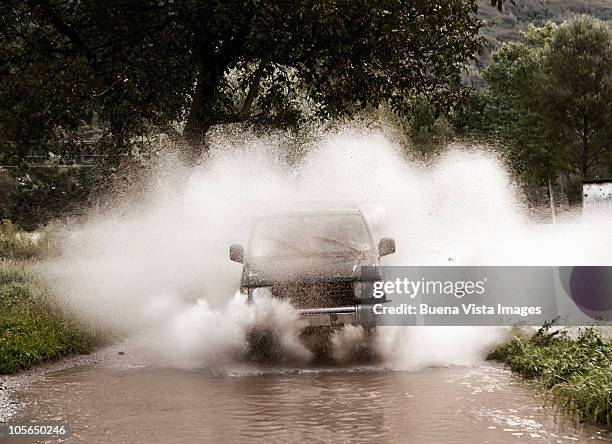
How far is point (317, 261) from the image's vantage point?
11812 millimetres

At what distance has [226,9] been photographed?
13.7 meters

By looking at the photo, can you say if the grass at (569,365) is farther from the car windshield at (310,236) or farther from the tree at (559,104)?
the tree at (559,104)

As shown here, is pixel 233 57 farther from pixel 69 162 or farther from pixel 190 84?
pixel 69 162

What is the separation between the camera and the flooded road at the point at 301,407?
8.05 metres

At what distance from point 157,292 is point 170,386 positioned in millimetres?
6839

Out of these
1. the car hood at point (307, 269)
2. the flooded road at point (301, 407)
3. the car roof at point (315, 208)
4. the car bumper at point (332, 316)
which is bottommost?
the flooded road at point (301, 407)

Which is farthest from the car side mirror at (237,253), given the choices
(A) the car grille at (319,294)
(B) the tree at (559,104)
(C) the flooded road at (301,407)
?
(B) the tree at (559,104)

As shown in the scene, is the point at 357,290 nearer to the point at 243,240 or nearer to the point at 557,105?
the point at 243,240

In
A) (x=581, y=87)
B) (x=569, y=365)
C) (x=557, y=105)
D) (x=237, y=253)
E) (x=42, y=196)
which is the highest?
(x=581, y=87)

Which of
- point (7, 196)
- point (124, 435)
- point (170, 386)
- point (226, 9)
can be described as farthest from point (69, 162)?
point (7, 196)

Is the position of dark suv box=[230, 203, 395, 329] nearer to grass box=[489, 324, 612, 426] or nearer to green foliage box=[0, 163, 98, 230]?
grass box=[489, 324, 612, 426]

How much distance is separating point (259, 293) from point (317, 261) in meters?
0.83

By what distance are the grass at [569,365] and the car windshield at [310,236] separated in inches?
85.6

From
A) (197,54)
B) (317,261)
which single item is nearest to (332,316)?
(317,261)
